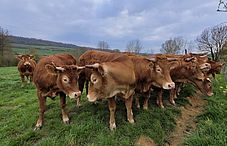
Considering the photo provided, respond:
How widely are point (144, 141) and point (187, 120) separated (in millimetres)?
2505

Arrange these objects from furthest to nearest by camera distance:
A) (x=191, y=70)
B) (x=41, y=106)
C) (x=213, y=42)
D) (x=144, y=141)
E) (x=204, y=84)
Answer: (x=213, y=42), (x=204, y=84), (x=191, y=70), (x=41, y=106), (x=144, y=141)

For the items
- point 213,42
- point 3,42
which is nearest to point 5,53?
point 3,42

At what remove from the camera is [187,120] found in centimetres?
809

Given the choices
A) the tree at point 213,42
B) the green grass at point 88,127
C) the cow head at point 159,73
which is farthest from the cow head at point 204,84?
the tree at point 213,42

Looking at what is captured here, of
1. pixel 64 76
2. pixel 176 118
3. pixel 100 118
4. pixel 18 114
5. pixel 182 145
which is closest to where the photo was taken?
pixel 64 76

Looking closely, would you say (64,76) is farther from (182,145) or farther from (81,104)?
(182,145)

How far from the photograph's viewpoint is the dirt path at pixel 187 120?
6.69m

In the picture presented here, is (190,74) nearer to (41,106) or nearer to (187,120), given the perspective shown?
(187,120)

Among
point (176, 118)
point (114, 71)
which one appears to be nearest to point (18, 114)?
point (114, 71)

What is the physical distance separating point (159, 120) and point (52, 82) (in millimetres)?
3076

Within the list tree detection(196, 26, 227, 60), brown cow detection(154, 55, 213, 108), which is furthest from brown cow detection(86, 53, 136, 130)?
tree detection(196, 26, 227, 60)

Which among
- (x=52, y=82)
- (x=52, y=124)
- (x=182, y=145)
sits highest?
(x=52, y=82)

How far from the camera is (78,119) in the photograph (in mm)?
6898

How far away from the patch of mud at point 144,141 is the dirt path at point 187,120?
0.46m
